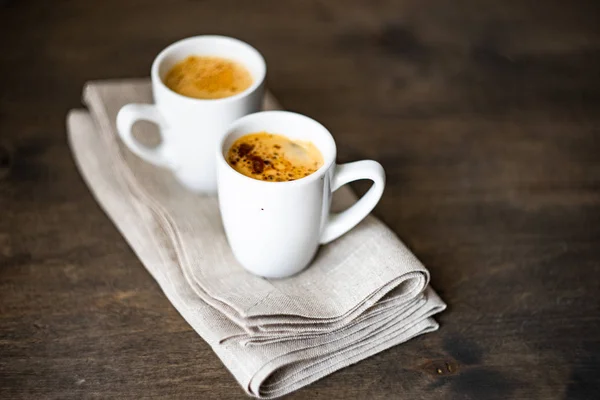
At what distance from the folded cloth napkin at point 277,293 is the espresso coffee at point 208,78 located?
0.40 ft

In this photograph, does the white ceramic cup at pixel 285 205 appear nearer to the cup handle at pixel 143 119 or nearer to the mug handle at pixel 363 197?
the mug handle at pixel 363 197

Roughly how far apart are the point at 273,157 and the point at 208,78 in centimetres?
17

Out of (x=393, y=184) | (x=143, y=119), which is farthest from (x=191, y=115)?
(x=393, y=184)

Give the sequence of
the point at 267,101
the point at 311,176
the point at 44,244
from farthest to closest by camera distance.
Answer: the point at 267,101 < the point at 44,244 < the point at 311,176

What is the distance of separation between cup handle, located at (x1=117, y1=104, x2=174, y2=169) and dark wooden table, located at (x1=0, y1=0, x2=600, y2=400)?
10 centimetres

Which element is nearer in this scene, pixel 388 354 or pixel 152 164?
pixel 388 354

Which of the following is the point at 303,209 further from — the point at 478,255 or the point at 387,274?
the point at 478,255

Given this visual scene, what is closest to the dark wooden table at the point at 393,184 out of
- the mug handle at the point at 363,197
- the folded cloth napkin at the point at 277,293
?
the folded cloth napkin at the point at 277,293

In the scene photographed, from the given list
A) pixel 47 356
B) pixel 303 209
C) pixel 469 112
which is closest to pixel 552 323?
pixel 303 209

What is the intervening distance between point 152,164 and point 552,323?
0.50 metres

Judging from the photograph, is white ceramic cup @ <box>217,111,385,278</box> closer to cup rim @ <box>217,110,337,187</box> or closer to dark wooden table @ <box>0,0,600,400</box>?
cup rim @ <box>217,110,337,187</box>

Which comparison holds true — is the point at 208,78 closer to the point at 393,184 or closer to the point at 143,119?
the point at 143,119

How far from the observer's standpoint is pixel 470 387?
74 cm

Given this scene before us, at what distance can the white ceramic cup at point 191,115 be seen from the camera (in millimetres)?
834
